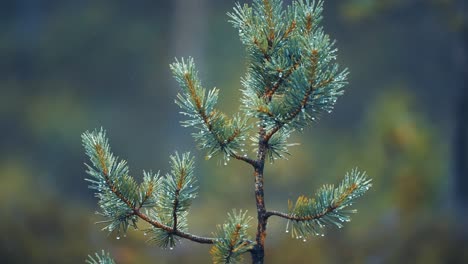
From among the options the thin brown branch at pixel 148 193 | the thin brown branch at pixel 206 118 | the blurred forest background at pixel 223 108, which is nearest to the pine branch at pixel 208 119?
the thin brown branch at pixel 206 118

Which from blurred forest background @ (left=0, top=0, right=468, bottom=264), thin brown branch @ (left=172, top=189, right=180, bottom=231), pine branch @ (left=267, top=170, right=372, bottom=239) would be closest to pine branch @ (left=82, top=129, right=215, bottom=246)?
thin brown branch @ (left=172, top=189, right=180, bottom=231)

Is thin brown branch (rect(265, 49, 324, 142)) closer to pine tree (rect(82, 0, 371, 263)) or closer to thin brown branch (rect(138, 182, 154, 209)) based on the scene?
pine tree (rect(82, 0, 371, 263))

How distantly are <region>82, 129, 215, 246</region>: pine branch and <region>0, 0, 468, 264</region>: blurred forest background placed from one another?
10.7 ft

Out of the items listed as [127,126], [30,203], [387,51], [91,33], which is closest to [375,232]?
[387,51]

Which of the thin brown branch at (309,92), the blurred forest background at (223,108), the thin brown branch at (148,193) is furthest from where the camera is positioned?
the blurred forest background at (223,108)

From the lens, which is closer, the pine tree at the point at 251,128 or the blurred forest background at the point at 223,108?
the pine tree at the point at 251,128

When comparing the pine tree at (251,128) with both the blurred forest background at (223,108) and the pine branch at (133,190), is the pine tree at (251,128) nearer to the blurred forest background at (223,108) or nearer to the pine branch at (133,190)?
the pine branch at (133,190)

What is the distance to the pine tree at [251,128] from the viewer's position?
1061 mm

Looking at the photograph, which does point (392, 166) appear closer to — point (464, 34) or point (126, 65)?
point (464, 34)

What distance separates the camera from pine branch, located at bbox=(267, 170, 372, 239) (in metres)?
1.09

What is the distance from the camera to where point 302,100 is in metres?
1.05

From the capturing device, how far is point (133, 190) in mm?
1103

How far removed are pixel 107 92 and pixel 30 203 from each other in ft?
3.50

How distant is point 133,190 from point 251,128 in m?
0.22
